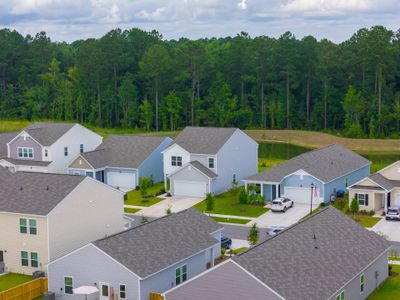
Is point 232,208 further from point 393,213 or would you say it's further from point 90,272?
point 90,272

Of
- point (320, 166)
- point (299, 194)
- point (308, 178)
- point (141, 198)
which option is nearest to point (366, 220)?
point (308, 178)

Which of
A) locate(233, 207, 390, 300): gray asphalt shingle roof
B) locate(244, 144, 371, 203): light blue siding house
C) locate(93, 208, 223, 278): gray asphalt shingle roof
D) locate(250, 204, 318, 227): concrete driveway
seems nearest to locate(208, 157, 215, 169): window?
locate(244, 144, 371, 203): light blue siding house

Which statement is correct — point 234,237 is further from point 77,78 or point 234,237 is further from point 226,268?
point 77,78

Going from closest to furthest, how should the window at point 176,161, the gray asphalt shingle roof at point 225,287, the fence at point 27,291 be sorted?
the gray asphalt shingle roof at point 225,287 < the fence at point 27,291 < the window at point 176,161

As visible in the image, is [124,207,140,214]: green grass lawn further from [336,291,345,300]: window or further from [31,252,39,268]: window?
[336,291,345,300]: window

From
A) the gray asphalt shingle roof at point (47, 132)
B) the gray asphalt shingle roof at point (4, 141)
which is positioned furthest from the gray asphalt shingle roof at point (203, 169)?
the gray asphalt shingle roof at point (4, 141)

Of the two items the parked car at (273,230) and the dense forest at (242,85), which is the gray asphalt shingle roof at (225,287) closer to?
the parked car at (273,230)
